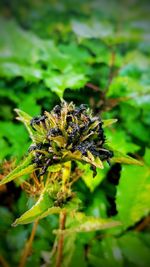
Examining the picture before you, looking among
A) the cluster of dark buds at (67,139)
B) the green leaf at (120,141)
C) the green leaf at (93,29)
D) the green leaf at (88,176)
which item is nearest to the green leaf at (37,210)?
the cluster of dark buds at (67,139)

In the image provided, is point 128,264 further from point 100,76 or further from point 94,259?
point 100,76

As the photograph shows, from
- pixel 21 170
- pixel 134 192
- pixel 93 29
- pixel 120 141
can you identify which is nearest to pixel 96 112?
pixel 120 141

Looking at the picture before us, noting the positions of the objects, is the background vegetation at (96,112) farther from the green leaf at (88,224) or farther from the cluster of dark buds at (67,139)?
the cluster of dark buds at (67,139)

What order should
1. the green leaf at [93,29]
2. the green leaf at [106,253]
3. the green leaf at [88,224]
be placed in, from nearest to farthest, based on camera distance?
the green leaf at [88,224] → the green leaf at [106,253] → the green leaf at [93,29]

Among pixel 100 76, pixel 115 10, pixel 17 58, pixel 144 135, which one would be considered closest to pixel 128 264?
pixel 144 135

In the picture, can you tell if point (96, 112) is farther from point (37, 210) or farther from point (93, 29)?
point (37, 210)

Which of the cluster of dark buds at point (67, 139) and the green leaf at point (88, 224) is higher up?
the cluster of dark buds at point (67, 139)

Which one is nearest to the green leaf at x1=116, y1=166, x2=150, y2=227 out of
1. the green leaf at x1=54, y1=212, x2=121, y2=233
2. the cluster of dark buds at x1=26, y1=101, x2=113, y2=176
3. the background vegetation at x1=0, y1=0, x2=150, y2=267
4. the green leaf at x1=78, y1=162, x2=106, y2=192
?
the background vegetation at x1=0, y1=0, x2=150, y2=267
